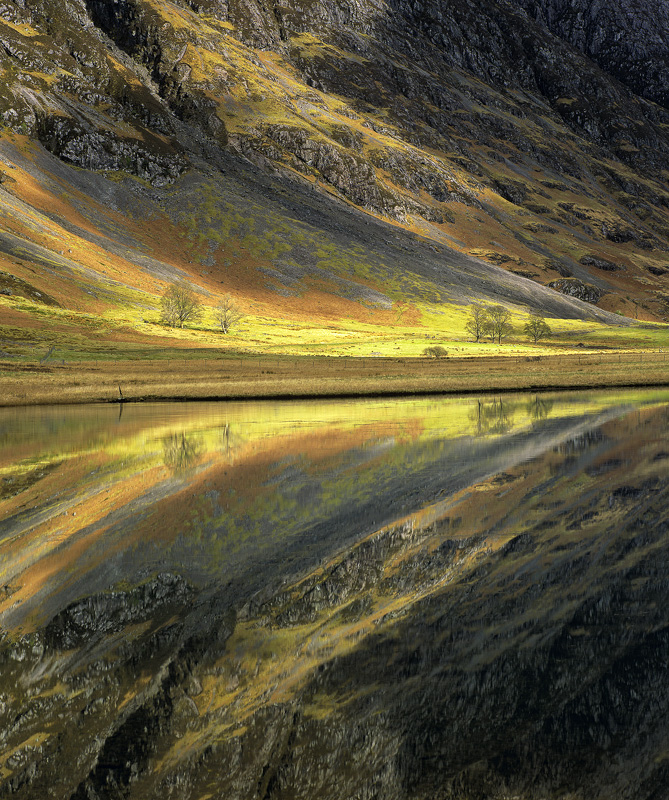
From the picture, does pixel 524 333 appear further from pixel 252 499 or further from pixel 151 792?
pixel 151 792

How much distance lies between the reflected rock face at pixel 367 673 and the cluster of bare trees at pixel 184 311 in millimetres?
108572

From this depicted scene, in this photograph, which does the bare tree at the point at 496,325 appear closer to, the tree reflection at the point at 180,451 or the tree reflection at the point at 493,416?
the tree reflection at the point at 493,416

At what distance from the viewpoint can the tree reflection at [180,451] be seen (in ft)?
78.4

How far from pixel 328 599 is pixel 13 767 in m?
5.45

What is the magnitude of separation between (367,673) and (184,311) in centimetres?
11827

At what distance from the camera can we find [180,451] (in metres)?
27.3

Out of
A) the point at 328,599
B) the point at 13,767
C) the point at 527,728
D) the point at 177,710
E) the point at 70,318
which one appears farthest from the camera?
the point at 70,318

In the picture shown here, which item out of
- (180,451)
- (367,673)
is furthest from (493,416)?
(367,673)

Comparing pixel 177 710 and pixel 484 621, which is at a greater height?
pixel 484 621

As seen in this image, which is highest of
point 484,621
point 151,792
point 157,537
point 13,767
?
point 484,621

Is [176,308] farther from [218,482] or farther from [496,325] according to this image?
[218,482]

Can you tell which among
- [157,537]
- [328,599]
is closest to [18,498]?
[157,537]

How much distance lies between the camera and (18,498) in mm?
18906

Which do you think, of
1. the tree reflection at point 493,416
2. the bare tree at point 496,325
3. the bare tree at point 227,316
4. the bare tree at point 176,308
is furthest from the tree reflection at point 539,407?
the bare tree at point 176,308
